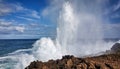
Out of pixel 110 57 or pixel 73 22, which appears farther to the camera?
pixel 73 22

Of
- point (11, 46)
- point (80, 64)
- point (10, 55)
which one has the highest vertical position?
point (11, 46)

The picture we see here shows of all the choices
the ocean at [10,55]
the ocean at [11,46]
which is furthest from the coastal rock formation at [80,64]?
the ocean at [11,46]

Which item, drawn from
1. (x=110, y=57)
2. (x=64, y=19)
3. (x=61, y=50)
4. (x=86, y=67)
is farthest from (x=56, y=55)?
(x=86, y=67)

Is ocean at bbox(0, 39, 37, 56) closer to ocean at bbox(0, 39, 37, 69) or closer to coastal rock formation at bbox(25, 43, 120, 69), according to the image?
ocean at bbox(0, 39, 37, 69)

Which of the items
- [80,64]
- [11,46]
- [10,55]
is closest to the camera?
[80,64]

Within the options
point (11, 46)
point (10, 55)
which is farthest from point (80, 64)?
point (11, 46)

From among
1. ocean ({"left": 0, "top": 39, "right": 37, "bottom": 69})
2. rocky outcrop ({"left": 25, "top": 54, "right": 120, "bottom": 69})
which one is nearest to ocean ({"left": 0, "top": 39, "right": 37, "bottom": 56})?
ocean ({"left": 0, "top": 39, "right": 37, "bottom": 69})

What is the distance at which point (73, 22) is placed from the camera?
32.7m

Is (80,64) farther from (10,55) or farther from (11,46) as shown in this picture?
(11,46)

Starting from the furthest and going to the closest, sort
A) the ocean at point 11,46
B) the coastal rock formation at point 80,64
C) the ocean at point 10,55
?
the ocean at point 11,46 < the ocean at point 10,55 < the coastal rock formation at point 80,64

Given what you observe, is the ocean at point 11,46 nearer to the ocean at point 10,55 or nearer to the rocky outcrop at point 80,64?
the ocean at point 10,55

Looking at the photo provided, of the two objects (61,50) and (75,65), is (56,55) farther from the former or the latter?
(75,65)

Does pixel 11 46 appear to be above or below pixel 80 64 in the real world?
above

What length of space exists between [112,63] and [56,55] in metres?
14.9
